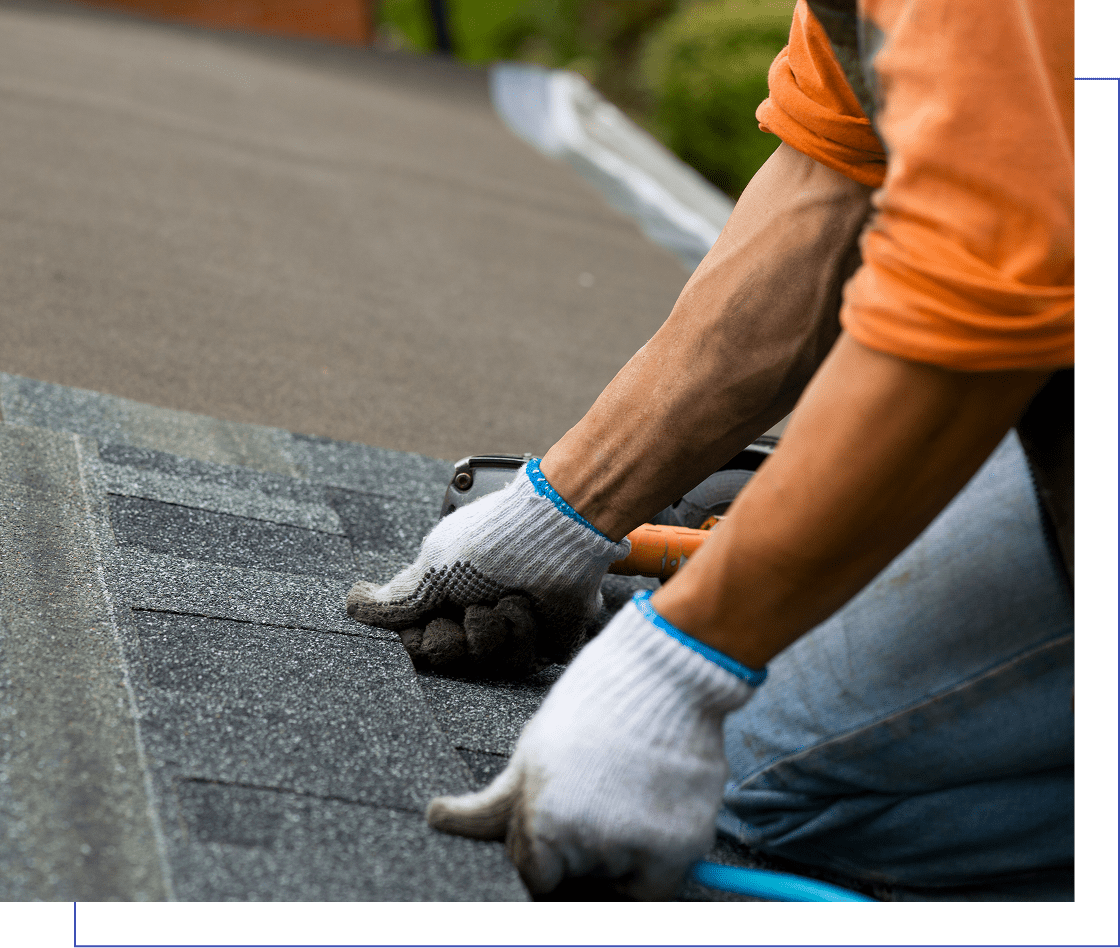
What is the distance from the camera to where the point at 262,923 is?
3.07 feet

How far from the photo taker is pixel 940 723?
122 centimetres

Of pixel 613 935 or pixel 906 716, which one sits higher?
pixel 906 716

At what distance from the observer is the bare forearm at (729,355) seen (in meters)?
1.36

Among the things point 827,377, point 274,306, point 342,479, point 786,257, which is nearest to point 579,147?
point 274,306

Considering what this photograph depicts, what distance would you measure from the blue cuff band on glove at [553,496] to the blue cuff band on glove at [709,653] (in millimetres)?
376

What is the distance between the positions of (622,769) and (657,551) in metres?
0.60

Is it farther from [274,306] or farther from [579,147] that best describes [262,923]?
[579,147]

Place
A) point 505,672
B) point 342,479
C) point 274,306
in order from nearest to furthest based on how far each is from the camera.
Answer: point 505,672 < point 342,479 < point 274,306

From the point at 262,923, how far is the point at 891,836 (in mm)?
703

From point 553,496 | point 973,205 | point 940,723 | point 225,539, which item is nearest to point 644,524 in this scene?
point 553,496

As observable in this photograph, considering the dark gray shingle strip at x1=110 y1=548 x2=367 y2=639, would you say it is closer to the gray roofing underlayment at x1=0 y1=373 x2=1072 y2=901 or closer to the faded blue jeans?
the gray roofing underlayment at x1=0 y1=373 x2=1072 y2=901

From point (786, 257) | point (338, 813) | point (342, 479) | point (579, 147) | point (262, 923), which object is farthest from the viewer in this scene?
point (579, 147)

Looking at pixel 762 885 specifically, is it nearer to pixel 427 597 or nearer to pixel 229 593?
pixel 427 597

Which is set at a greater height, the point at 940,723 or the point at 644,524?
the point at 940,723
